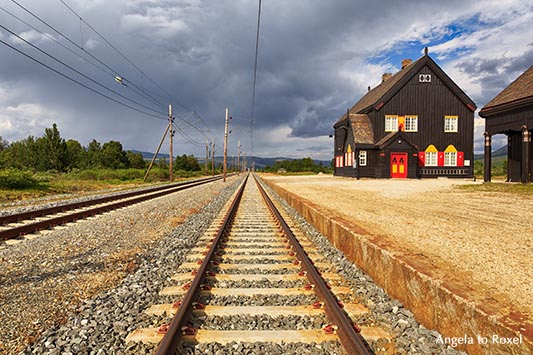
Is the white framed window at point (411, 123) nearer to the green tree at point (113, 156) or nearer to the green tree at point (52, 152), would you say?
the green tree at point (52, 152)

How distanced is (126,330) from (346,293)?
2701 mm

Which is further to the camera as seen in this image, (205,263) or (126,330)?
(205,263)

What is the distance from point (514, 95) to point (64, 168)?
84.5 m

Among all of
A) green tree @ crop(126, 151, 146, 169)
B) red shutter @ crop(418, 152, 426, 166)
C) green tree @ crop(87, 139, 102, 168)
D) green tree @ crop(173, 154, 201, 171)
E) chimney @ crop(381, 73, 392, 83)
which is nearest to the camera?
red shutter @ crop(418, 152, 426, 166)

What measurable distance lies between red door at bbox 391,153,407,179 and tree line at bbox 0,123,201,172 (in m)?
48.3

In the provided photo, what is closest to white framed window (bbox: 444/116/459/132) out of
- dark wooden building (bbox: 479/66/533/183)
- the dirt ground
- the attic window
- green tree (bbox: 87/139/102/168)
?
the attic window

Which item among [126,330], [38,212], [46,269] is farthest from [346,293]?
[38,212]

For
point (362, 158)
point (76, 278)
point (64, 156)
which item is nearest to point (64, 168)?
point (64, 156)

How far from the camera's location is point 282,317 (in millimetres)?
3693

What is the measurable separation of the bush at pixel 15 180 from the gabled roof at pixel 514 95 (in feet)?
102

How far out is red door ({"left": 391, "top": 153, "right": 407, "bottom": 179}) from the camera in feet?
111

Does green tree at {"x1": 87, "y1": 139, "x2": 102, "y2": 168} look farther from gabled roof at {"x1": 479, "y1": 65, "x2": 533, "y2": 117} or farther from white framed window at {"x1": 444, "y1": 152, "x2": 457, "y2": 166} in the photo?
gabled roof at {"x1": 479, "y1": 65, "x2": 533, "y2": 117}

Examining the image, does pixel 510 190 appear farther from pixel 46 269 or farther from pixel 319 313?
pixel 46 269

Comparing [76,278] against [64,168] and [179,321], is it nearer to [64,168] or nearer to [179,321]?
[179,321]
